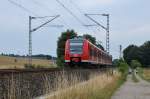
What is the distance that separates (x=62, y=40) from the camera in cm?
8294

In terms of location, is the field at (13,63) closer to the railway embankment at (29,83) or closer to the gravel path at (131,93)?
the gravel path at (131,93)

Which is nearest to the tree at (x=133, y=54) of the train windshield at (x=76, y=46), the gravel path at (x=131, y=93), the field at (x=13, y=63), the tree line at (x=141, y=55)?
the tree line at (x=141, y=55)

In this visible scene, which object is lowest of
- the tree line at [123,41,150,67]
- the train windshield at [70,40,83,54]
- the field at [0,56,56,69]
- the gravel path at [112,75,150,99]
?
the gravel path at [112,75,150,99]

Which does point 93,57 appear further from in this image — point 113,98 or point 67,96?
point 67,96

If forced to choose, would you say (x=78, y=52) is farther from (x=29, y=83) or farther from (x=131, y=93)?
(x=29, y=83)

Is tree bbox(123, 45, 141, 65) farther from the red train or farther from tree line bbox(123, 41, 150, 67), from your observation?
the red train

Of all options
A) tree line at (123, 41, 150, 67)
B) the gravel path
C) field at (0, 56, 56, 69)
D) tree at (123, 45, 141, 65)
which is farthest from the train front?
tree at (123, 45, 141, 65)

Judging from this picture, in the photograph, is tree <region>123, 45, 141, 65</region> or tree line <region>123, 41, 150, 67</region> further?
tree <region>123, 45, 141, 65</region>

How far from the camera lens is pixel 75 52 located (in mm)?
45469

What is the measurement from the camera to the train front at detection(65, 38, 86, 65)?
4500 centimetres

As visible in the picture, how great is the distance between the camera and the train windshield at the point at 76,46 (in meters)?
45.4

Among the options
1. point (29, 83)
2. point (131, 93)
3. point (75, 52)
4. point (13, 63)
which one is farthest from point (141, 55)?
point (29, 83)

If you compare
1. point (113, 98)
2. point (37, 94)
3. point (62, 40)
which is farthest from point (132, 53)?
point (37, 94)

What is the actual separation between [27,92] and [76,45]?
96.1ft
